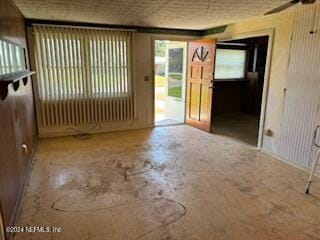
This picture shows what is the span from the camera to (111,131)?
4.99 meters

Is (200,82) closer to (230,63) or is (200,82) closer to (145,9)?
(230,63)

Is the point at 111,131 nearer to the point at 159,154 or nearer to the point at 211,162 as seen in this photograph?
the point at 159,154

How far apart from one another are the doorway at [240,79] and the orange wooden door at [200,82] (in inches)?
42.1

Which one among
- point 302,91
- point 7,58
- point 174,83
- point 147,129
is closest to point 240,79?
point 174,83

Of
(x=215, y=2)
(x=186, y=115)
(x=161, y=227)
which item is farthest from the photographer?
(x=186, y=115)

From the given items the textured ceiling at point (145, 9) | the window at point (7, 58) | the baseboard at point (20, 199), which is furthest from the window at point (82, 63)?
the baseboard at point (20, 199)

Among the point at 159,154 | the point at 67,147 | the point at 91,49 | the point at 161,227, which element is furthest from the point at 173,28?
the point at 161,227

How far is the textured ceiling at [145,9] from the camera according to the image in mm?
2875

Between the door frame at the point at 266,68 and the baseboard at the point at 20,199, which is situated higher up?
the door frame at the point at 266,68

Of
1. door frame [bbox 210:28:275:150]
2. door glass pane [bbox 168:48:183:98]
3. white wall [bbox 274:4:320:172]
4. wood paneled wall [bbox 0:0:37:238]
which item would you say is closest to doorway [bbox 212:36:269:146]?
door glass pane [bbox 168:48:183:98]

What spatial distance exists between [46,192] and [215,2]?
2.90 metres

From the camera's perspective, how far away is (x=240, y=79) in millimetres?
6898

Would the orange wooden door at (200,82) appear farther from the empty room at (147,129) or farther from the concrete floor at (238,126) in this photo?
the concrete floor at (238,126)

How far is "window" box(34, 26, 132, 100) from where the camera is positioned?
13.8 ft
